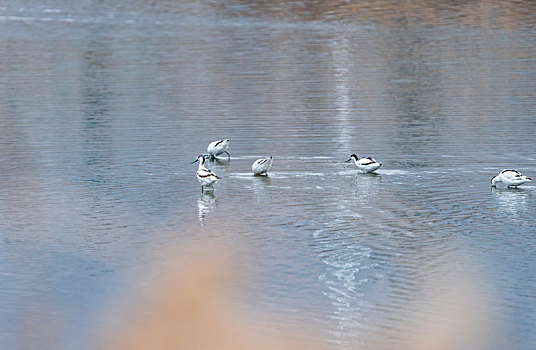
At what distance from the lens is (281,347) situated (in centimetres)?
1627

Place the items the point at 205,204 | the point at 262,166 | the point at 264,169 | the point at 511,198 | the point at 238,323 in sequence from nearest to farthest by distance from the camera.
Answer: the point at 238,323
the point at 205,204
the point at 511,198
the point at 262,166
the point at 264,169

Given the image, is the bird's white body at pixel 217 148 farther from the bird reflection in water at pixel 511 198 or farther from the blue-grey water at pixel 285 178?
the bird reflection in water at pixel 511 198

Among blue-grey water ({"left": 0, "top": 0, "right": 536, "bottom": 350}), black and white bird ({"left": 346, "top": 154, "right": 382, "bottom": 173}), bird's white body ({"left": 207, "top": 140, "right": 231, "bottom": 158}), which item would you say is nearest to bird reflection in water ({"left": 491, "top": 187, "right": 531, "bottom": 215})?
blue-grey water ({"left": 0, "top": 0, "right": 536, "bottom": 350})

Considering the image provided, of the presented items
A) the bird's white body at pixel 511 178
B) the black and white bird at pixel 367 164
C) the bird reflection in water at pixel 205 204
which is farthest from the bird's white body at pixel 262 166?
the bird's white body at pixel 511 178

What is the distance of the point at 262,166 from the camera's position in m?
27.7

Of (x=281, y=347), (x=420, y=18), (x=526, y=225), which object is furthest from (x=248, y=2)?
(x=281, y=347)

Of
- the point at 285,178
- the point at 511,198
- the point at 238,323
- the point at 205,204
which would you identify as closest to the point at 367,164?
the point at 285,178

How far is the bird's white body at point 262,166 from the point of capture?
2755 centimetres

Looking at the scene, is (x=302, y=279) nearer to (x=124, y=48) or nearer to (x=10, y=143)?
(x=10, y=143)

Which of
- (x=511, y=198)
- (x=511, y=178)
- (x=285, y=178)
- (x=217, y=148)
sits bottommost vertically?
(x=511, y=198)

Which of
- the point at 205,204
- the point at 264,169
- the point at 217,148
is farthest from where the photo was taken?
the point at 217,148

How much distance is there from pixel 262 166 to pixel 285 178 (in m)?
0.62

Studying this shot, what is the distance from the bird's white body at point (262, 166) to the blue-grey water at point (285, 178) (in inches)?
12.1

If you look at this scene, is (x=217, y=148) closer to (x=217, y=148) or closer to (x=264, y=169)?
(x=217, y=148)
